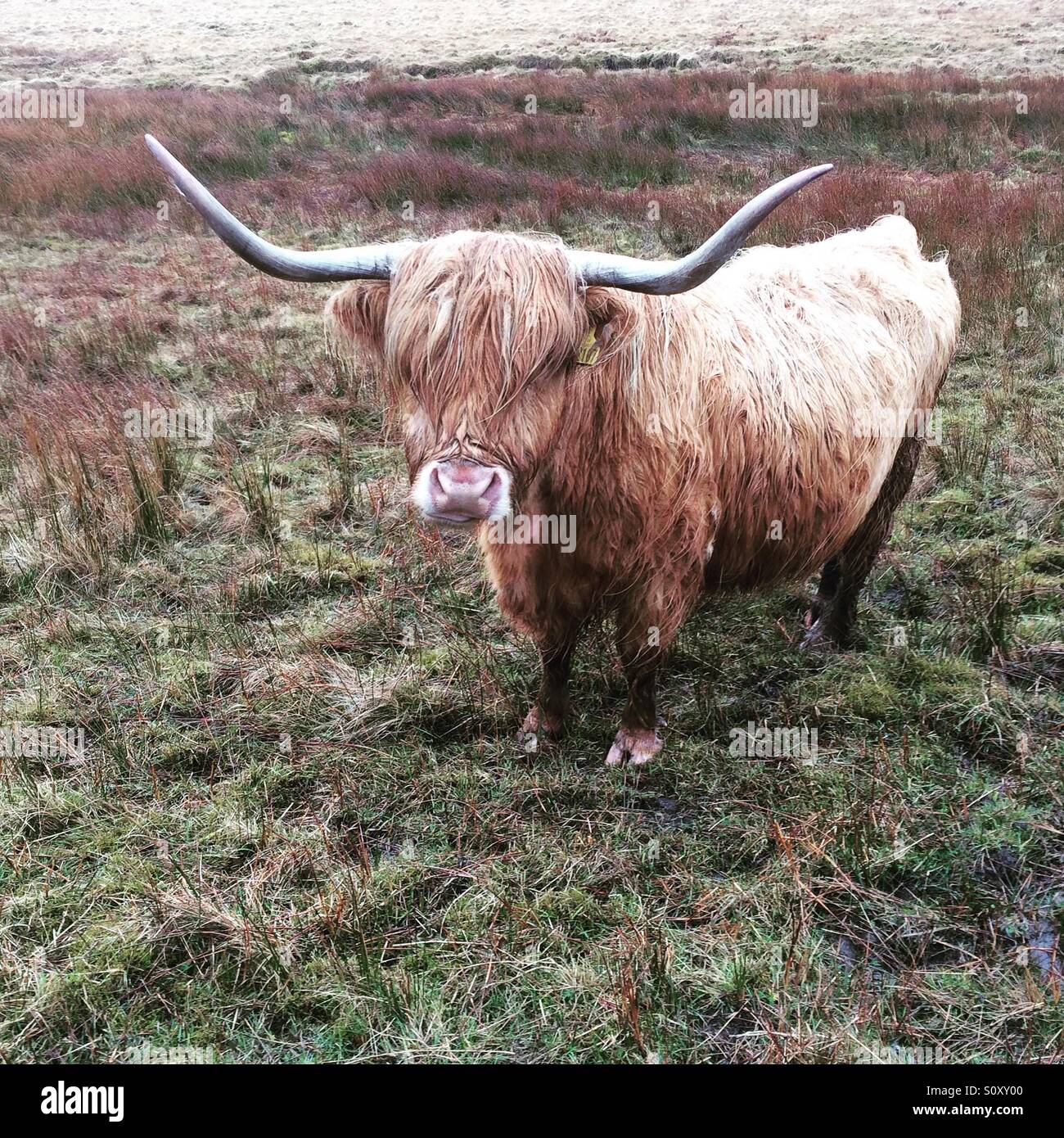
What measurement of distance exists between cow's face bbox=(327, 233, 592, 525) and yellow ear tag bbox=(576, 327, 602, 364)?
2cm

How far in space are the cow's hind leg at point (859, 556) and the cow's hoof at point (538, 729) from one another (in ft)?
4.05

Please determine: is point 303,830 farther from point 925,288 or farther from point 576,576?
point 925,288

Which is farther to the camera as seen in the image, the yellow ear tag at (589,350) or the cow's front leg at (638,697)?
the cow's front leg at (638,697)

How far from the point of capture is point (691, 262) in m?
1.92

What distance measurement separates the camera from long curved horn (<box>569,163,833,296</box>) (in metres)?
1.76

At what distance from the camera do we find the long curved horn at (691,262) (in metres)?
1.76

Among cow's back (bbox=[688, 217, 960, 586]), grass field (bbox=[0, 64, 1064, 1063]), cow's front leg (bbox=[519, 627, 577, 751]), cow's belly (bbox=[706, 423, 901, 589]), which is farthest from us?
cow's front leg (bbox=[519, 627, 577, 751])

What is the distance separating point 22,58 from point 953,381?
88.6 feet

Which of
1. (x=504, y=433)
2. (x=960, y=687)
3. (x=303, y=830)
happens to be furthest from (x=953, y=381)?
(x=303, y=830)

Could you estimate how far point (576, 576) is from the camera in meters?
2.60

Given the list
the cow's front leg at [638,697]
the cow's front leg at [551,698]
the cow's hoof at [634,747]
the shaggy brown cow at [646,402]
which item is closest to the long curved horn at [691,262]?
the shaggy brown cow at [646,402]

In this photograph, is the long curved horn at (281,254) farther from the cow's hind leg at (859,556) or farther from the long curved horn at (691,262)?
→ the cow's hind leg at (859,556)

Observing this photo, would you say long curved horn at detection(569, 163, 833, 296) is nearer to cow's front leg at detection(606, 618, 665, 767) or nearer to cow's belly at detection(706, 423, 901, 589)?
cow's belly at detection(706, 423, 901, 589)

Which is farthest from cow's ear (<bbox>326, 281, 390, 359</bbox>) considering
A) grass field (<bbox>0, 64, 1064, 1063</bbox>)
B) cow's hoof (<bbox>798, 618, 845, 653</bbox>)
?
cow's hoof (<bbox>798, 618, 845, 653</bbox>)
